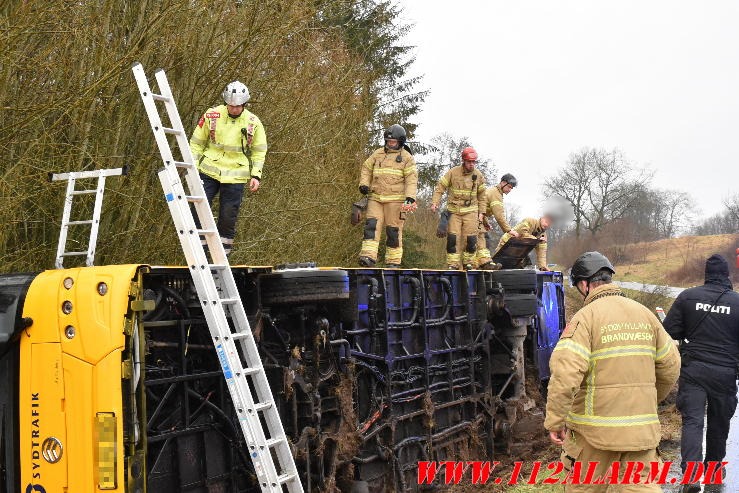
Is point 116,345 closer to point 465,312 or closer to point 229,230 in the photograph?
point 229,230

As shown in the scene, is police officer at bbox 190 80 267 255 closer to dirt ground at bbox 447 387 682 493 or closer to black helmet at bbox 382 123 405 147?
black helmet at bbox 382 123 405 147

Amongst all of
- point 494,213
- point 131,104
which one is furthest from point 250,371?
point 494,213

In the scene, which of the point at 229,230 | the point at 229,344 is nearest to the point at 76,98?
the point at 229,230

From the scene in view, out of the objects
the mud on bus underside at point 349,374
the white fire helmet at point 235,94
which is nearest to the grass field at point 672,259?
the mud on bus underside at point 349,374

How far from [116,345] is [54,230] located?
4.48 metres

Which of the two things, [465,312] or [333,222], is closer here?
[465,312]

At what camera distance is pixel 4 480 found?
4348 mm

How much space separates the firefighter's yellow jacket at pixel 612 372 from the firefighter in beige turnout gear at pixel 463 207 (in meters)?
6.67

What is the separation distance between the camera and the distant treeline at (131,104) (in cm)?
705

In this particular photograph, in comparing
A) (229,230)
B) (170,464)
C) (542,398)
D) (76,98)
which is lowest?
(542,398)

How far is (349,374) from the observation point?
638cm

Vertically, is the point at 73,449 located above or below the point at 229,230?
below

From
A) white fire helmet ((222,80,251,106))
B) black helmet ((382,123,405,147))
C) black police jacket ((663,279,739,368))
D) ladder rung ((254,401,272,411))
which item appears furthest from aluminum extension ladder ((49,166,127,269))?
black police jacket ((663,279,739,368))

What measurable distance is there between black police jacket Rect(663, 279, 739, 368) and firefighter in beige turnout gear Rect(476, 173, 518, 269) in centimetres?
436
